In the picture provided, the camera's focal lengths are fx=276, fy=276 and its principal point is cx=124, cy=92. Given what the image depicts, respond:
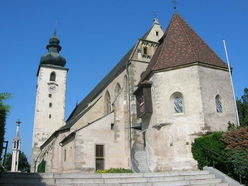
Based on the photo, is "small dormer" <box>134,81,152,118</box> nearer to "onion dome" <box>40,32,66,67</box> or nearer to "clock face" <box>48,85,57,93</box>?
"clock face" <box>48,85,57,93</box>

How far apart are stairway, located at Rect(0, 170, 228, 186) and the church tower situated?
3168cm

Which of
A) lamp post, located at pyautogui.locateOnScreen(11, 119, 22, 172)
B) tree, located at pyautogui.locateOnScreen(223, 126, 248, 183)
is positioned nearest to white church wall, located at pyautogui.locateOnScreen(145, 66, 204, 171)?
tree, located at pyautogui.locateOnScreen(223, 126, 248, 183)

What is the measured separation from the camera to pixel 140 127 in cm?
2166

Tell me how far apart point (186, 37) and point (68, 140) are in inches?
542

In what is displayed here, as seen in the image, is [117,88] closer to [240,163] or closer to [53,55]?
[240,163]

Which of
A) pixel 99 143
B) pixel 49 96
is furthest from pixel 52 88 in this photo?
pixel 99 143

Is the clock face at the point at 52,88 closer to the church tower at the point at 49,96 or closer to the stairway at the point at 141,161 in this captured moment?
the church tower at the point at 49,96

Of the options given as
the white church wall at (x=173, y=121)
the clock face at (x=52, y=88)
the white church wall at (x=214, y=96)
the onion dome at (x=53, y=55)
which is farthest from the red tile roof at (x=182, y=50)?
the onion dome at (x=53, y=55)

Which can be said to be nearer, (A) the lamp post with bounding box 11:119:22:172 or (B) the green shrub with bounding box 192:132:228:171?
(B) the green shrub with bounding box 192:132:228:171

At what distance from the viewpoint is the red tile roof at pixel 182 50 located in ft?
63.4

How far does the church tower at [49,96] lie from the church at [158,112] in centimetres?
1250

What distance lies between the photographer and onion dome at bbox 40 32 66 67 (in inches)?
1778

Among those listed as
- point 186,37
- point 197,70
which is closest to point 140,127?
point 197,70

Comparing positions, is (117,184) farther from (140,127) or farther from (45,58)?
(45,58)
